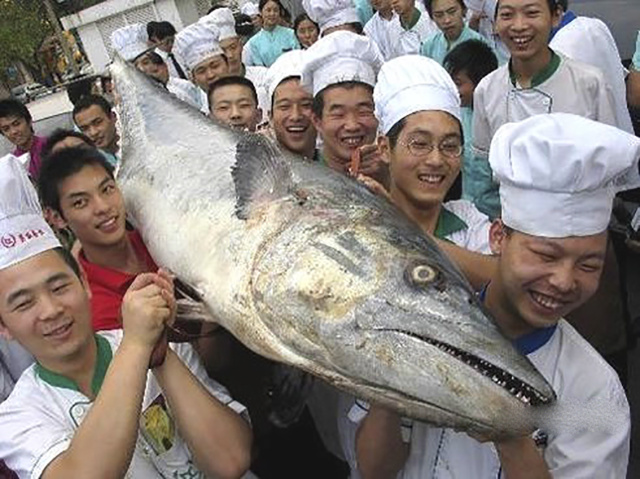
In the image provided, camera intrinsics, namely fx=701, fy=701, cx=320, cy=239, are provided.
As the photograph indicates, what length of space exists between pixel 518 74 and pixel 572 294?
2295mm

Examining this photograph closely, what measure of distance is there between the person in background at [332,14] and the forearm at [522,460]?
588 centimetres

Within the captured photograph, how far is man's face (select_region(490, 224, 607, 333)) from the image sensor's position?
1757mm

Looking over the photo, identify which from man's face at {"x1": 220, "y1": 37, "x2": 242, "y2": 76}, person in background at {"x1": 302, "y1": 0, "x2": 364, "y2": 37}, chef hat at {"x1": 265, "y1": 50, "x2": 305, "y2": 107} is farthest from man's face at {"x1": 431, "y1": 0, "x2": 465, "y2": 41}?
chef hat at {"x1": 265, "y1": 50, "x2": 305, "y2": 107}

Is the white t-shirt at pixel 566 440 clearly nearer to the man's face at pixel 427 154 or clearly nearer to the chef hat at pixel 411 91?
the man's face at pixel 427 154

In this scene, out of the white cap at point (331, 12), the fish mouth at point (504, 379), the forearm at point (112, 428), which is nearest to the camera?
the fish mouth at point (504, 379)

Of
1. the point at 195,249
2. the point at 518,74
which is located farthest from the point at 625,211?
the point at 195,249

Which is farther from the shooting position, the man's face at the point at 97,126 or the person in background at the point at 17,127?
the person in background at the point at 17,127

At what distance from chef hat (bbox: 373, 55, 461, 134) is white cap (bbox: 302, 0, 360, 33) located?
188 inches

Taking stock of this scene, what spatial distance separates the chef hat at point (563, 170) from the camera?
1699 millimetres

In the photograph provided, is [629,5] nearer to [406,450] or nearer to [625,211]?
[625,211]

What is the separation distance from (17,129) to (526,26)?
4.84 metres

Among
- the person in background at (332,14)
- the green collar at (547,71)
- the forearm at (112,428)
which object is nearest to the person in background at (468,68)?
the green collar at (547,71)

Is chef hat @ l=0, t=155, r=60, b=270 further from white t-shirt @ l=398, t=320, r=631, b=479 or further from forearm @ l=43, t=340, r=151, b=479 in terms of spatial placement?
white t-shirt @ l=398, t=320, r=631, b=479

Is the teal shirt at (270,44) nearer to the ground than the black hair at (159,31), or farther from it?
nearer to the ground
